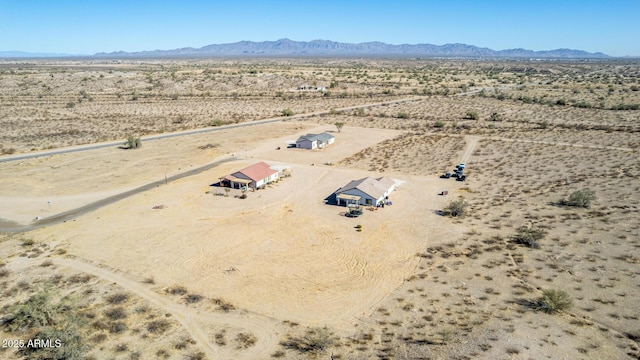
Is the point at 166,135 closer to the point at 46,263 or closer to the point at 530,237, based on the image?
the point at 46,263

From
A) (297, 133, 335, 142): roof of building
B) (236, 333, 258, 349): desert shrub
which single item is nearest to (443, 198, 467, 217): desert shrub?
(236, 333, 258, 349): desert shrub

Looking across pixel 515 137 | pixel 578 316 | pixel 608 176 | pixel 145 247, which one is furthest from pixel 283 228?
pixel 515 137

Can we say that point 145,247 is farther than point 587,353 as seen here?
Yes

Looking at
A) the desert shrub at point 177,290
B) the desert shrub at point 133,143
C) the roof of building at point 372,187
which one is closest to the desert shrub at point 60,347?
the desert shrub at point 177,290

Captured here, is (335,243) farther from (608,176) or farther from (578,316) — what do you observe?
(608,176)

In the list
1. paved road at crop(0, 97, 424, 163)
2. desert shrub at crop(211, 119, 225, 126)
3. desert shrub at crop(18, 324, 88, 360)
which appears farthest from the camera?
desert shrub at crop(211, 119, 225, 126)

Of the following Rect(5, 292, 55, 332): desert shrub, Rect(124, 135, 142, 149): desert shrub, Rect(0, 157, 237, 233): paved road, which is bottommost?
Rect(0, 157, 237, 233): paved road

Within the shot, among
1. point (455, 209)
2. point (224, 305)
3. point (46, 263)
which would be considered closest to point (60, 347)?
point (224, 305)

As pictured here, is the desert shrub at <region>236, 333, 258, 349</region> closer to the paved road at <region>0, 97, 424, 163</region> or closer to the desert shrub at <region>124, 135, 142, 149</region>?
the desert shrub at <region>124, 135, 142, 149</region>
